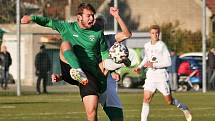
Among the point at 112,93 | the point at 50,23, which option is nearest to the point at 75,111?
the point at 112,93

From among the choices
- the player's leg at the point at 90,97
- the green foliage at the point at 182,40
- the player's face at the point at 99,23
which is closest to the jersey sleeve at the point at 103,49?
the player's face at the point at 99,23

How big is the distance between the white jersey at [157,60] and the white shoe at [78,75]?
20.3 feet

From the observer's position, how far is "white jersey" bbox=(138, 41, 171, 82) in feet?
56.9

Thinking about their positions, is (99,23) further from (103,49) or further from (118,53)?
(118,53)

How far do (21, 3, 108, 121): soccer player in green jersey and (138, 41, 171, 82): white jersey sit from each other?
560 centimetres

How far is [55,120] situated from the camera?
17812 mm

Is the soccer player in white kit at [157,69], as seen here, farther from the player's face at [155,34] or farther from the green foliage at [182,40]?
the green foliage at [182,40]

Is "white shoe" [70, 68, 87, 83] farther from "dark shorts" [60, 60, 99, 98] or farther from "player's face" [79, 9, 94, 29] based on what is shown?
"player's face" [79, 9, 94, 29]

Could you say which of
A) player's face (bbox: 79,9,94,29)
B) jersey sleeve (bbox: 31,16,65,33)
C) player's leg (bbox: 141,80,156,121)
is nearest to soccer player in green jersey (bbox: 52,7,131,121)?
player's face (bbox: 79,9,94,29)

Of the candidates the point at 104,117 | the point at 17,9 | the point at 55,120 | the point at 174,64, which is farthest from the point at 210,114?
the point at 174,64

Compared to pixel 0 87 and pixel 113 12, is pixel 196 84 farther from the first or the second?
pixel 113 12

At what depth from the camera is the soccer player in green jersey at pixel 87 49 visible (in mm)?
11461

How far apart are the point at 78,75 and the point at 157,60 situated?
6.38 meters

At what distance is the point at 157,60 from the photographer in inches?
683
